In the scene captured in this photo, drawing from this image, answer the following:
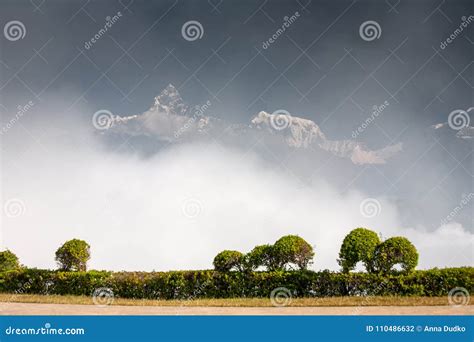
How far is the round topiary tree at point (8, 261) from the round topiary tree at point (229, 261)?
30.8 ft

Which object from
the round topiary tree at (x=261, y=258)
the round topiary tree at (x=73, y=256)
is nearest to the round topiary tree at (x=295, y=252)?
the round topiary tree at (x=261, y=258)

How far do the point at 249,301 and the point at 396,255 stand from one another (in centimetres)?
553

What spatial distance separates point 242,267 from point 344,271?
12.4ft

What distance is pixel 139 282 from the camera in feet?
60.6

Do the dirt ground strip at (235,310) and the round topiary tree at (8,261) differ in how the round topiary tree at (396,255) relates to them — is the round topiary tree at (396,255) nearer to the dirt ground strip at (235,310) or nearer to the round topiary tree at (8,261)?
the dirt ground strip at (235,310)

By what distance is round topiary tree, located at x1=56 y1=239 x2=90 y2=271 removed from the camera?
64.7 ft

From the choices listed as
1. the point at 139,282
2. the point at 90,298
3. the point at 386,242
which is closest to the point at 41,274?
the point at 90,298

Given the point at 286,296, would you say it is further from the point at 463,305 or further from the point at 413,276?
the point at 463,305

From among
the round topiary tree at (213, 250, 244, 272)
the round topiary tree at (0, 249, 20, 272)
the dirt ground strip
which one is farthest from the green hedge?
the dirt ground strip

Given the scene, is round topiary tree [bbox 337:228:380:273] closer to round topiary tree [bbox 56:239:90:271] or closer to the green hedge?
the green hedge

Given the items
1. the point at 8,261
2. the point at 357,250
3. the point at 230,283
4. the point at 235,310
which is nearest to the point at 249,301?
the point at 230,283

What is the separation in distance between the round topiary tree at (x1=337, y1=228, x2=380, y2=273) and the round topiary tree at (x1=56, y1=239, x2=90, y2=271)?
10.2m

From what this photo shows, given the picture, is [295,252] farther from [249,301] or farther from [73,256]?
[73,256]

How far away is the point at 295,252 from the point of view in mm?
17984
